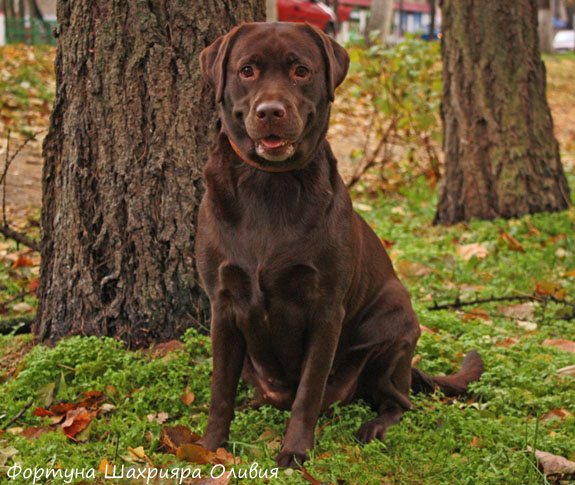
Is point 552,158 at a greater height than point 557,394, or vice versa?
point 552,158

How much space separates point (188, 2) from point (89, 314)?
1.77 meters

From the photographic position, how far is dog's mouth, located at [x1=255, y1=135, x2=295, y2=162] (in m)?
2.76

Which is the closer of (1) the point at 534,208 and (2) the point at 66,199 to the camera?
(2) the point at 66,199

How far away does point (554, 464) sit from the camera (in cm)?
267

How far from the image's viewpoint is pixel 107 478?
267 cm

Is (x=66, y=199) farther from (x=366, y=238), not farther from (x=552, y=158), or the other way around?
(x=552, y=158)

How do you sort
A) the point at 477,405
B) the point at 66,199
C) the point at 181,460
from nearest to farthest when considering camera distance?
the point at 181,460, the point at 477,405, the point at 66,199

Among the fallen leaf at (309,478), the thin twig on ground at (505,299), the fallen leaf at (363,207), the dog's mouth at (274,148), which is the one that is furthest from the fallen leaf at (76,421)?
the fallen leaf at (363,207)

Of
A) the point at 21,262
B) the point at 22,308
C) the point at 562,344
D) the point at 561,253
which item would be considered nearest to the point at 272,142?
the point at 562,344

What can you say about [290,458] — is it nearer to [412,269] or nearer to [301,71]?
[301,71]

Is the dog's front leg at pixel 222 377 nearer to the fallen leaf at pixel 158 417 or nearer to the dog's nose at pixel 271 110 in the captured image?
the fallen leaf at pixel 158 417

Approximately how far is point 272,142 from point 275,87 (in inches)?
8.4

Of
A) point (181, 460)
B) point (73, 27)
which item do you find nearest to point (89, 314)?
point (181, 460)

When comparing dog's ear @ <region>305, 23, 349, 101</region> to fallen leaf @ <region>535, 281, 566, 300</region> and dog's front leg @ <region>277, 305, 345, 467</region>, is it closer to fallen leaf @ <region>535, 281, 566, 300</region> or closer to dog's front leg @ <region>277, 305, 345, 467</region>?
dog's front leg @ <region>277, 305, 345, 467</region>
